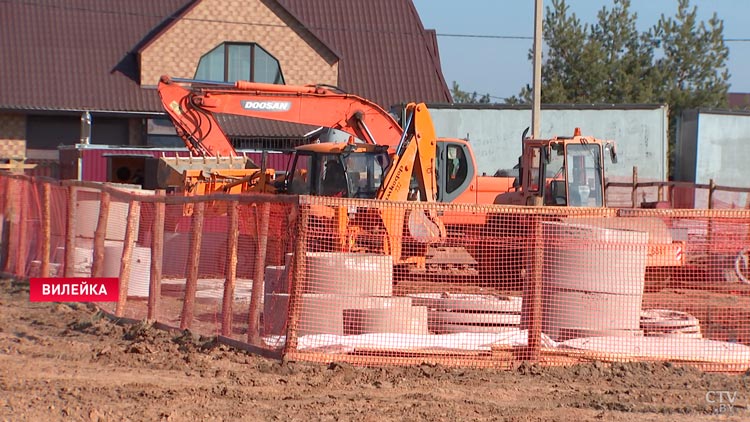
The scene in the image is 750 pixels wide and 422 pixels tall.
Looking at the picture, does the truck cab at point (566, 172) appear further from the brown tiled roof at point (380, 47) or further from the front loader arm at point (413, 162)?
the brown tiled roof at point (380, 47)

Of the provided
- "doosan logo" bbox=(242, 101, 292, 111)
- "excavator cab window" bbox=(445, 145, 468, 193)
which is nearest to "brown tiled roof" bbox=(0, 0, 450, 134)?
"doosan logo" bbox=(242, 101, 292, 111)

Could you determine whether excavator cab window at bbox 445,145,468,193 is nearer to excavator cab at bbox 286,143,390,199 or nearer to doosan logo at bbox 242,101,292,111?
excavator cab at bbox 286,143,390,199

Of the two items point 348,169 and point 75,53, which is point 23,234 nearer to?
point 348,169

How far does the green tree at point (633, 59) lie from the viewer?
52250 millimetres

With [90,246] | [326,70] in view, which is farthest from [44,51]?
[90,246]

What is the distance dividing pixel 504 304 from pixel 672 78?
4494cm

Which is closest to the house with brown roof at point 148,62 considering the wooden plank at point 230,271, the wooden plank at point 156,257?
the wooden plank at point 156,257

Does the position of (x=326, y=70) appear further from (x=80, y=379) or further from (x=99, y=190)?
(x=80, y=379)

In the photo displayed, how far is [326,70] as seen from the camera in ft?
137

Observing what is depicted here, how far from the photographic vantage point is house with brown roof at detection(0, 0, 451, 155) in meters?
38.9

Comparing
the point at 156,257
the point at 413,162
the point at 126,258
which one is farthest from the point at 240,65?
the point at 156,257

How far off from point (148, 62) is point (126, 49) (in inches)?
61.3

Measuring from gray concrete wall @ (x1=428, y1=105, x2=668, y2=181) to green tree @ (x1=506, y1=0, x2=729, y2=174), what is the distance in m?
19.6

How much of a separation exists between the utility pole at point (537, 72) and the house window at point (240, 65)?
1644 cm
